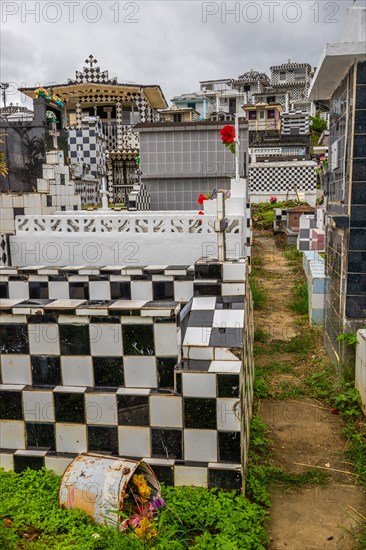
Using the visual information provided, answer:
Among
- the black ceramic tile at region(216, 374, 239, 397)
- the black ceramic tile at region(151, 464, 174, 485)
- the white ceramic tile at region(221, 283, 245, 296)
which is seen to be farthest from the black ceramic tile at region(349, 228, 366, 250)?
the black ceramic tile at region(151, 464, 174, 485)

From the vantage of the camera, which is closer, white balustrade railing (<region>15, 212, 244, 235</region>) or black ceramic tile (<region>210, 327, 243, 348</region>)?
black ceramic tile (<region>210, 327, 243, 348</region>)

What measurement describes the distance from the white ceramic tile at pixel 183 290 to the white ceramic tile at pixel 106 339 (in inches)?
60.8

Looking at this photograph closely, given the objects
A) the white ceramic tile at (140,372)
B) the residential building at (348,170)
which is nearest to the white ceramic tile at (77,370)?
the white ceramic tile at (140,372)

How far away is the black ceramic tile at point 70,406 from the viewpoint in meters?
3.55

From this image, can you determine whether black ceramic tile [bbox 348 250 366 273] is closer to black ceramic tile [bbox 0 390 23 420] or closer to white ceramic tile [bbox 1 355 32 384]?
white ceramic tile [bbox 1 355 32 384]

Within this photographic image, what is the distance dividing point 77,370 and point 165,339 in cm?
68

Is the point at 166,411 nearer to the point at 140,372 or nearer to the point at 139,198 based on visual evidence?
the point at 140,372

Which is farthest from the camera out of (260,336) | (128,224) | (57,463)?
(128,224)

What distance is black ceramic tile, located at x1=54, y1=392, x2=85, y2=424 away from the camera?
3.55 meters

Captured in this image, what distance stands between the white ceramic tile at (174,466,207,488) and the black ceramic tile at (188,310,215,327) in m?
1.01

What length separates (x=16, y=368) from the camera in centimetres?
365

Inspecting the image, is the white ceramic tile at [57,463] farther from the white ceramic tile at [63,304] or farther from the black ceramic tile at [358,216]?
the black ceramic tile at [358,216]

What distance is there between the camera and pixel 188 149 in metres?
15.1

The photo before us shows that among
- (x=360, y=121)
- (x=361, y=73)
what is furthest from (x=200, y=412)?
(x=361, y=73)
